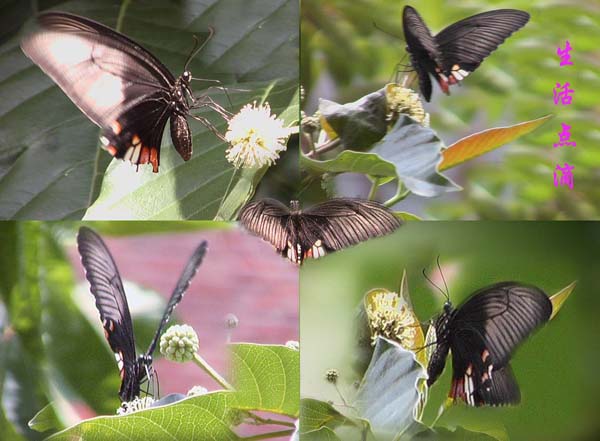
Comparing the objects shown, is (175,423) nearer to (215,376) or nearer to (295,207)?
(215,376)

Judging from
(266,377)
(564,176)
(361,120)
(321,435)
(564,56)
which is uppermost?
(564,56)

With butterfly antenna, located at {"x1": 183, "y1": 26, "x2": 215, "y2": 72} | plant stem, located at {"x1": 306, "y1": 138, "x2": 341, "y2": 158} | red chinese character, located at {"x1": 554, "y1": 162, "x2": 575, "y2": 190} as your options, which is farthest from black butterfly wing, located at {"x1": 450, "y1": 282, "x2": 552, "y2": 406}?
butterfly antenna, located at {"x1": 183, "y1": 26, "x2": 215, "y2": 72}

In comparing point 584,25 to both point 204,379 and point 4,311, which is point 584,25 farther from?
point 4,311

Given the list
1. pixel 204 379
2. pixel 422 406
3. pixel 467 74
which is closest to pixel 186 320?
pixel 204 379

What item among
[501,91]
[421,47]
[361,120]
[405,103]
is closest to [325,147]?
[361,120]

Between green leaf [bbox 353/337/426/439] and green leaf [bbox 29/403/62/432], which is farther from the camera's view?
green leaf [bbox 29/403/62/432]

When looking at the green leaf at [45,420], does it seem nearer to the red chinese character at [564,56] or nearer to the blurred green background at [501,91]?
the blurred green background at [501,91]

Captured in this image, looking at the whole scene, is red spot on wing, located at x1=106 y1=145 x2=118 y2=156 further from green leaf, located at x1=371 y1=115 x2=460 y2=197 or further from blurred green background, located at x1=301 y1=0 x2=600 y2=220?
green leaf, located at x1=371 y1=115 x2=460 y2=197
